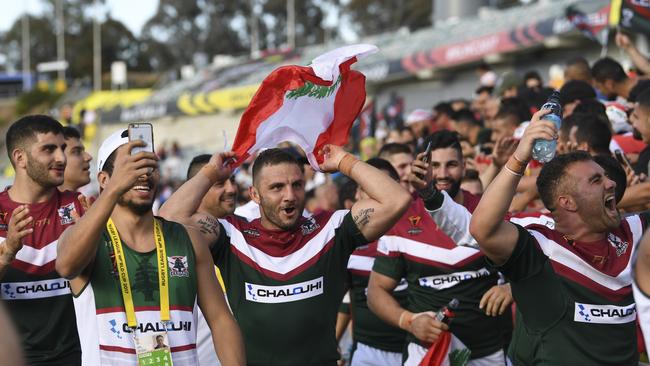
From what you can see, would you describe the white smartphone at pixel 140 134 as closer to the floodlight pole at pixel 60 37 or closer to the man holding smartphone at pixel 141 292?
the man holding smartphone at pixel 141 292

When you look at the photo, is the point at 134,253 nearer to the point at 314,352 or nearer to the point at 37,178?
the point at 314,352

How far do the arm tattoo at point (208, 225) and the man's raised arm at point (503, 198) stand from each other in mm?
1556

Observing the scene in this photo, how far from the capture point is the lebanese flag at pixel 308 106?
580cm

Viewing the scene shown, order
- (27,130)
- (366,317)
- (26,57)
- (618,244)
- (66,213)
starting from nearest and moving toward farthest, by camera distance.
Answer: (618,244), (66,213), (27,130), (366,317), (26,57)

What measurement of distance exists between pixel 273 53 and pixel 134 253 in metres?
46.6

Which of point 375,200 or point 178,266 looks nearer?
point 178,266

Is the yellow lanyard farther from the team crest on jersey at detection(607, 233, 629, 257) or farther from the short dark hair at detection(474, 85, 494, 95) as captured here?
the short dark hair at detection(474, 85, 494, 95)

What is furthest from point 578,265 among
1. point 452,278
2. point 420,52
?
point 420,52

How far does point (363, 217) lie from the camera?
548 cm

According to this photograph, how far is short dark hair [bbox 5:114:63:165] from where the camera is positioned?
6.25m

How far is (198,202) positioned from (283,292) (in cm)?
74

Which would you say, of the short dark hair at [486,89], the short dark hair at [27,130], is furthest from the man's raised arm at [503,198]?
the short dark hair at [486,89]

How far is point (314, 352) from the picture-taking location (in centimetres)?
543

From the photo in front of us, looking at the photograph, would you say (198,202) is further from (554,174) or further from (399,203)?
(554,174)
